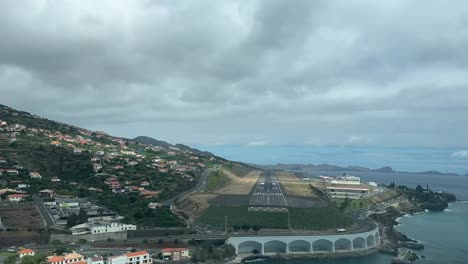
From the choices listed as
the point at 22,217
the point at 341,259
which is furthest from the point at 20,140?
the point at 341,259

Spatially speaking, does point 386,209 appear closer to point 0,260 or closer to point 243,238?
point 243,238

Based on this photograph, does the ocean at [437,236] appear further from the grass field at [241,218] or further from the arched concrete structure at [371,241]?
the grass field at [241,218]

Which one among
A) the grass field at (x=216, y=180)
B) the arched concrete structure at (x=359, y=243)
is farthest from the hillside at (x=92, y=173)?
the arched concrete structure at (x=359, y=243)

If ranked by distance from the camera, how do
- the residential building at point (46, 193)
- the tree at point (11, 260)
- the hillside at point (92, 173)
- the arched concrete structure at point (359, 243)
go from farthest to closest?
the hillside at point (92, 173) < the residential building at point (46, 193) < the arched concrete structure at point (359, 243) < the tree at point (11, 260)

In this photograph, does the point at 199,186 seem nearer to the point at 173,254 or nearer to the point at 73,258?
the point at 173,254

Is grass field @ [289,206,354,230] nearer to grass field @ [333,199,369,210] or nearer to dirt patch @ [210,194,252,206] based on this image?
dirt patch @ [210,194,252,206]

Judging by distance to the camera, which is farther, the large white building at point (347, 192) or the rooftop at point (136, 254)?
the large white building at point (347, 192)

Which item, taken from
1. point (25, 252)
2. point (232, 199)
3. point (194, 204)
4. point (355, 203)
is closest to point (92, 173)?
point (194, 204)
